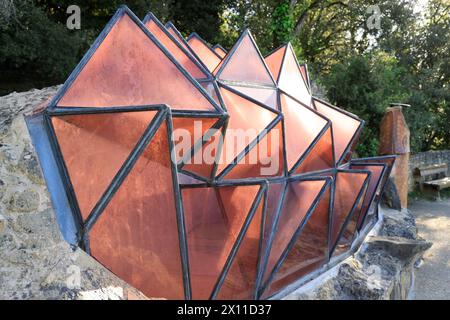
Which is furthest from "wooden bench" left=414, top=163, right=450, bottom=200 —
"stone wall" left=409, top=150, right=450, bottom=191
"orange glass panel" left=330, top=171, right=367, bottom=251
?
"orange glass panel" left=330, top=171, right=367, bottom=251

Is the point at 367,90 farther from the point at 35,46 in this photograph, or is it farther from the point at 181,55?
the point at 181,55

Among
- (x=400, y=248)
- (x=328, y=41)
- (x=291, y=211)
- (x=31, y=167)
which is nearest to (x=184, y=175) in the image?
(x=291, y=211)

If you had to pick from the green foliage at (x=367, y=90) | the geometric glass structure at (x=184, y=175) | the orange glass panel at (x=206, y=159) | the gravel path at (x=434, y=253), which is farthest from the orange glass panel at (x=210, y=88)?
the green foliage at (x=367, y=90)

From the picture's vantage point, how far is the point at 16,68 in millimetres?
9750

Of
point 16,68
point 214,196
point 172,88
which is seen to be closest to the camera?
point 172,88

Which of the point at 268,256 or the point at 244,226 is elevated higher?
the point at 244,226

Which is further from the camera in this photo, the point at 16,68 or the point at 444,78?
the point at 444,78

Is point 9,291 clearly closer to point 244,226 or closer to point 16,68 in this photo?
point 244,226

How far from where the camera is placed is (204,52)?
18.4 ft

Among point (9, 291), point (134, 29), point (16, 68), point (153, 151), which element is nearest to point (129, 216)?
point (153, 151)

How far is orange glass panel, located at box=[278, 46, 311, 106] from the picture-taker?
547 cm

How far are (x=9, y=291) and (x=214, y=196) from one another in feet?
5.71

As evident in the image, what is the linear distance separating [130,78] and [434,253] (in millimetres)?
6089

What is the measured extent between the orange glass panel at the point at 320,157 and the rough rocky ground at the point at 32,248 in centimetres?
253
